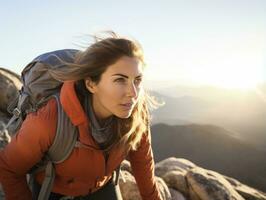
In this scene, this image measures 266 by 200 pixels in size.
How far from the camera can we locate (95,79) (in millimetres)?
3963

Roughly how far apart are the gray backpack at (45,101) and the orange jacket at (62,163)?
0.07 m

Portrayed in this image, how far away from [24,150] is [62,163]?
0.43 metres

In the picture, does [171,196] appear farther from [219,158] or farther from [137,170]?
[219,158]

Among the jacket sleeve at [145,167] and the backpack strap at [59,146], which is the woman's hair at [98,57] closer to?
the backpack strap at [59,146]

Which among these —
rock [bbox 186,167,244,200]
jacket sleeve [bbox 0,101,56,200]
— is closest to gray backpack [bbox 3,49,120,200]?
jacket sleeve [bbox 0,101,56,200]

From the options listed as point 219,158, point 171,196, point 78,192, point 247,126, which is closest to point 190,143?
point 219,158

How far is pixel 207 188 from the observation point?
28.7ft

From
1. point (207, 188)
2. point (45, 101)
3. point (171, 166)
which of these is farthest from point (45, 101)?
point (171, 166)

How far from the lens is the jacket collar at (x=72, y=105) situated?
12.5 ft

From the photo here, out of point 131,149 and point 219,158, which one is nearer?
point 131,149

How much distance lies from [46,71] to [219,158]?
70703mm

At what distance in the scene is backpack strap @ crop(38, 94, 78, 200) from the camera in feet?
12.2

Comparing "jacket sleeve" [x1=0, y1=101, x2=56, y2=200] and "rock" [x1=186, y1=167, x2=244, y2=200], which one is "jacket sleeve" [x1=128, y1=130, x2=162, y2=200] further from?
"rock" [x1=186, y1=167, x2=244, y2=200]

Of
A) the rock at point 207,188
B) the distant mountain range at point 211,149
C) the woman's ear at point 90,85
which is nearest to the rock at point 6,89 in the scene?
the rock at point 207,188
